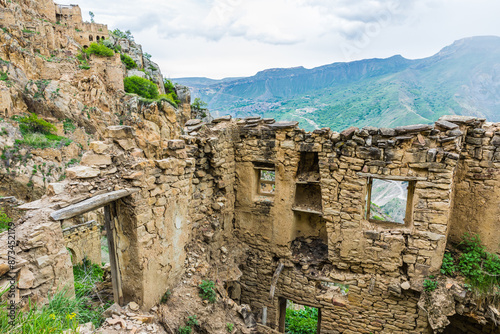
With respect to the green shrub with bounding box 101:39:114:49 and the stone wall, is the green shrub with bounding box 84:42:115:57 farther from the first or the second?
the stone wall

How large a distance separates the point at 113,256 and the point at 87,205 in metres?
1.34

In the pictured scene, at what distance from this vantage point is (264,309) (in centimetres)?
847

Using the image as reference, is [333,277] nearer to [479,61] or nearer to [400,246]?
[400,246]

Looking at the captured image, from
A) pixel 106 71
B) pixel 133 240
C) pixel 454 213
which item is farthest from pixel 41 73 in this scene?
pixel 454 213

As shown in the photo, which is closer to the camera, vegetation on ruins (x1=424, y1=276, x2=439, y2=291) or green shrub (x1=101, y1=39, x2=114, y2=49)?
vegetation on ruins (x1=424, y1=276, x2=439, y2=291)

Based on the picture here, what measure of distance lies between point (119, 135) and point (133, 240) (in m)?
1.78

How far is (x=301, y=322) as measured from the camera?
32.1 ft

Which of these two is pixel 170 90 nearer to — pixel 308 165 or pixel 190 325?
pixel 308 165

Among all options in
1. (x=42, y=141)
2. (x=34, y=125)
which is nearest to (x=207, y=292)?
(x=42, y=141)

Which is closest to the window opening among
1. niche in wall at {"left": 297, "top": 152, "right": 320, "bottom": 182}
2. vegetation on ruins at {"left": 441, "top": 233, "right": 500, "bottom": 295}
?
vegetation on ruins at {"left": 441, "top": 233, "right": 500, "bottom": 295}

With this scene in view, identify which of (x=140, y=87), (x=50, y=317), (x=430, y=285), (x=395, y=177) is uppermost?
(x=140, y=87)

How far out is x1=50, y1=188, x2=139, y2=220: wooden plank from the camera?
3.54 metres

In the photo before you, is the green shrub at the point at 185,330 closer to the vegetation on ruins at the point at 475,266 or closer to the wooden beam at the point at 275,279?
the wooden beam at the point at 275,279

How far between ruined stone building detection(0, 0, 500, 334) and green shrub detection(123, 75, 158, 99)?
2370 cm
